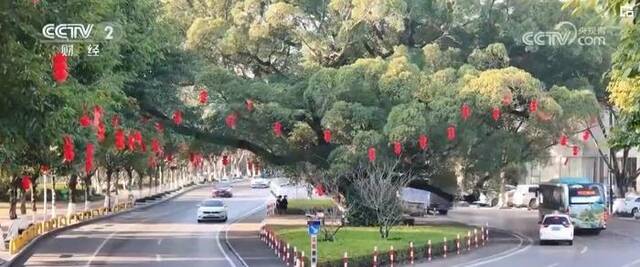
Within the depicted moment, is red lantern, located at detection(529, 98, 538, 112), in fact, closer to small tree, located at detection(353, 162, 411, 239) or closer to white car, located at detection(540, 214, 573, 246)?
white car, located at detection(540, 214, 573, 246)

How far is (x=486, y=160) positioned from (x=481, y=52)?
4368 millimetres

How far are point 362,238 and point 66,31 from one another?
20.5 m

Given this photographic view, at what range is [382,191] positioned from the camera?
33812mm

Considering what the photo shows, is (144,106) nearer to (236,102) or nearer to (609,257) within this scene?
(236,102)

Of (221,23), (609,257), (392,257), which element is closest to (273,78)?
(221,23)

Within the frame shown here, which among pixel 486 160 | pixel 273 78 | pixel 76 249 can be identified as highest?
pixel 273 78

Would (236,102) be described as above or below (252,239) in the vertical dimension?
above

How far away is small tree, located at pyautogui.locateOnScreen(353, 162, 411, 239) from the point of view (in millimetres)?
33375

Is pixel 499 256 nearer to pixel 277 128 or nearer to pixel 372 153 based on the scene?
pixel 372 153

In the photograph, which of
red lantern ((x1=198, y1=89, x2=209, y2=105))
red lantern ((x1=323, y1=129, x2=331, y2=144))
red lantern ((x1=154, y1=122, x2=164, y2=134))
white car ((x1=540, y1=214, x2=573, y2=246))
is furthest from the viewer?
red lantern ((x1=154, y1=122, x2=164, y2=134))

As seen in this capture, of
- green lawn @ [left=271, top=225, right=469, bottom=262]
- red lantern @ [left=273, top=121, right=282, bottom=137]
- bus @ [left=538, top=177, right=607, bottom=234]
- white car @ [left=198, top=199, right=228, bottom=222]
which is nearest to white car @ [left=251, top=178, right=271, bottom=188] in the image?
white car @ [left=198, top=199, right=228, bottom=222]

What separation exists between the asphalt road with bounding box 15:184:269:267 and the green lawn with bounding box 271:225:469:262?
263cm

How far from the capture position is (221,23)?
37250 mm

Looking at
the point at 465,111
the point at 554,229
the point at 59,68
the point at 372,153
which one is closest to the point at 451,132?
the point at 465,111
